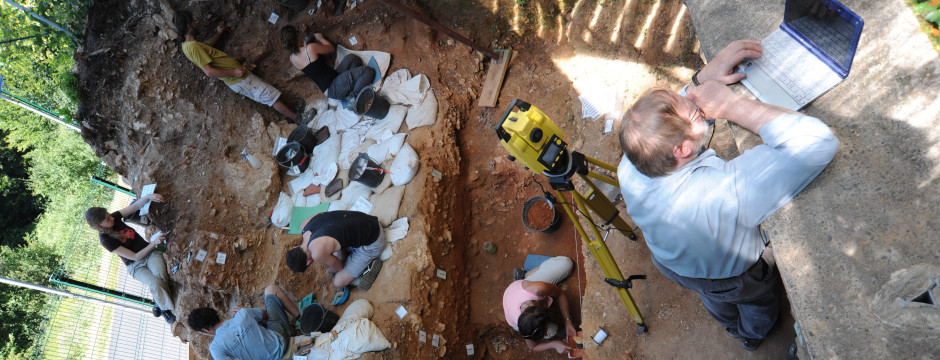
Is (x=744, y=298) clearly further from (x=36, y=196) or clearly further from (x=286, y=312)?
(x=36, y=196)

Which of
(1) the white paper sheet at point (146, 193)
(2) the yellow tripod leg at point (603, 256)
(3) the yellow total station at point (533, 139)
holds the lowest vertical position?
(1) the white paper sheet at point (146, 193)

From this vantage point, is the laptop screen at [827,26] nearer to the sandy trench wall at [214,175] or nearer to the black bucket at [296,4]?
→ the sandy trench wall at [214,175]

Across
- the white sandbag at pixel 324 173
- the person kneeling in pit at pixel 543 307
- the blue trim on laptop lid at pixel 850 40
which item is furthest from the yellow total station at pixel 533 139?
the white sandbag at pixel 324 173

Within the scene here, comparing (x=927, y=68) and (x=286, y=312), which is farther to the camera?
(x=286, y=312)

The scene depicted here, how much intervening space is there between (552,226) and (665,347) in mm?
1739

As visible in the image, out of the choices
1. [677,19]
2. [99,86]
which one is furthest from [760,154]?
[99,86]

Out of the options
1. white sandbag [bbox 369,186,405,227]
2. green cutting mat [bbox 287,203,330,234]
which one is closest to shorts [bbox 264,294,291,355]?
green cutting mat [bbox 287,203,330,234]

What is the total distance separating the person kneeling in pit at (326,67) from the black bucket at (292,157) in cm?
84

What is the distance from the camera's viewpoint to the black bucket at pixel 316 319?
4906 mm

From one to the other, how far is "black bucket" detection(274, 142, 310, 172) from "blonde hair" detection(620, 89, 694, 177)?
5328 millimetres

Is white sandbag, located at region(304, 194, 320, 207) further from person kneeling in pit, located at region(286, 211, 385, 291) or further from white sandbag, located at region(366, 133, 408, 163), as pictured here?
person kneeling in pit, located at region(286, 211, 385, 291)

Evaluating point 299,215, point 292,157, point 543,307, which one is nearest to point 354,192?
point 299,215

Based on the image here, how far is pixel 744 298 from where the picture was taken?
2.34 meters

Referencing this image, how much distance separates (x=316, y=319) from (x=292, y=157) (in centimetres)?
236
